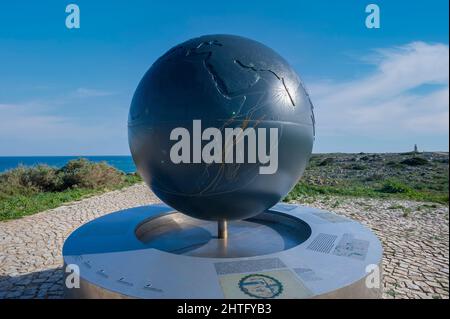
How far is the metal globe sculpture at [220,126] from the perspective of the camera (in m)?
4.13

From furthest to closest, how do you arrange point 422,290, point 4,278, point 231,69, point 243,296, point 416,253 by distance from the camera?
point 416,253 → point 4,278 → point 422,290 → point 231,69 → point 243,296

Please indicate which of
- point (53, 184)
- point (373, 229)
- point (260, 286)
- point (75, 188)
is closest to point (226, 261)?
point (260, 286)

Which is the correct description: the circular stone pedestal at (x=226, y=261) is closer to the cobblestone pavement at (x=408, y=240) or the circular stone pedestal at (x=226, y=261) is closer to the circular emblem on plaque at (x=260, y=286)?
the circular emblem on plaque at (x=260, y=286)

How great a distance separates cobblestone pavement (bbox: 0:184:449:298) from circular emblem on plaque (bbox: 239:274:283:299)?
317 cm

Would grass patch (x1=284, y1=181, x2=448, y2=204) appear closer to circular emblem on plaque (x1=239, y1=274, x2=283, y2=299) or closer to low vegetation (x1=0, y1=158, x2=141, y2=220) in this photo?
low vegetation (x1=0, y1=158, x2=141, y2=220)

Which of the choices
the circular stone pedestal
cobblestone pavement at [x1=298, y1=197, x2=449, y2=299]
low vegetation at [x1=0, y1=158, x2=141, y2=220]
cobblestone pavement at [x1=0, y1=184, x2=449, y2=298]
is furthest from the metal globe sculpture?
low vegetation at [x1=0, y1=158, x2=141, y2=220]

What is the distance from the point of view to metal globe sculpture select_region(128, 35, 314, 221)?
13.6 feet

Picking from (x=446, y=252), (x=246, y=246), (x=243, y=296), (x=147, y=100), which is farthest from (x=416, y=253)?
(x=147, y=100)

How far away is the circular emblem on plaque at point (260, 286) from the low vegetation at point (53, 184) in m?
11.7

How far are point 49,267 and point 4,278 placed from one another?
32.7 inches

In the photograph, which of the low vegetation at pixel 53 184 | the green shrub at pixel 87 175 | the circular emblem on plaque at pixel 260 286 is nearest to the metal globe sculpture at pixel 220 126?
the circular emblem on plaque at pixel 260 286

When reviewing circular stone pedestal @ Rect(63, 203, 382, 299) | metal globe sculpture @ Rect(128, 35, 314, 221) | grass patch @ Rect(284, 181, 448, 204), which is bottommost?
grass patch @ Rect(284, 181, 448, 204)

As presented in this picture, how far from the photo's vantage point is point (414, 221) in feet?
36.2

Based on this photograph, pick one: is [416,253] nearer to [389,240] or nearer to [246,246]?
[389,240]
